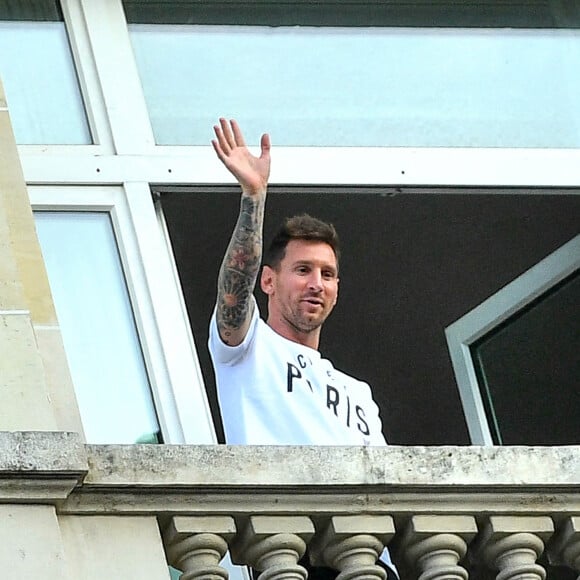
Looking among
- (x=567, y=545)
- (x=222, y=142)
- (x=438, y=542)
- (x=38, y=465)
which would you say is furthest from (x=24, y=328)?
(x=567, y=545)

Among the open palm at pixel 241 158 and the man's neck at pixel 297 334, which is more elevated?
the open palm at pixel 241 158

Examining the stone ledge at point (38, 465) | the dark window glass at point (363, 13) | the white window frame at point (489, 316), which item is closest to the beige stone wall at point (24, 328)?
the stone ledge at point (38, 465)

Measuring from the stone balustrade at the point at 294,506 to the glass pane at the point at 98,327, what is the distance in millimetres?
1146

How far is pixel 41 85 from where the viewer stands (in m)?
6.68

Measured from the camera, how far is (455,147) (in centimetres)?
702

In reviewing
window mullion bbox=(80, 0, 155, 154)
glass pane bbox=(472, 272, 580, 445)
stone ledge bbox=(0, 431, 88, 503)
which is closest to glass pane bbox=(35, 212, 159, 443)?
window mullion bbox=(80, 0, 155, 154)

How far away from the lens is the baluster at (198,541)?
4.92 metres

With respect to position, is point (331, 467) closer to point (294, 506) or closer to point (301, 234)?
point (294, 506)

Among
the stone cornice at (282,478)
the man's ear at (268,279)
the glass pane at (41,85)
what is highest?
the glass pane at (41,85)

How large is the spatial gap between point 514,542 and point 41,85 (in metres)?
2.36

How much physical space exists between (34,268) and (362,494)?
3.88ft

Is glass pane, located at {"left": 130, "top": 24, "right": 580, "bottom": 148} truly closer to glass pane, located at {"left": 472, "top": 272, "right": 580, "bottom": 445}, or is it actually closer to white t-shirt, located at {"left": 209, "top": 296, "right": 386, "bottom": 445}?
glass pane, located at {"left": 472, "top": 272, "right": 580, "bottom": 445}

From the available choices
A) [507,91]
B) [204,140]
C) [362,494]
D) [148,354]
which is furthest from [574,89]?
[362,494]

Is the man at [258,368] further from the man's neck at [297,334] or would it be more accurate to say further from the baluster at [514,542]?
the baluster at [514,542]
